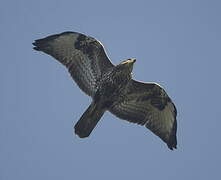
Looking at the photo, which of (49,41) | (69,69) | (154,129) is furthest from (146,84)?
(49,41)

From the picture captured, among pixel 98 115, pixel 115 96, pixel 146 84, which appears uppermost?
pixel 146 84

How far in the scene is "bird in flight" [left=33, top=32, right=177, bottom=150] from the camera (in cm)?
1270

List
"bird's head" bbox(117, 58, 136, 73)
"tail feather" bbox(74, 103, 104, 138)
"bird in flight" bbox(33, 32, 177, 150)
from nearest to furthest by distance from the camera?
"tail feather" bbox(74, 103, 104, 138), "bird's head" bbox(117, 58, 136, 73), "bird in flight" bbox(33, 32, 177, 150)

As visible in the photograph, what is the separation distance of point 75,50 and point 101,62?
954 millimetres

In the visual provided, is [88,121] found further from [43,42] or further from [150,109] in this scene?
[43,42]

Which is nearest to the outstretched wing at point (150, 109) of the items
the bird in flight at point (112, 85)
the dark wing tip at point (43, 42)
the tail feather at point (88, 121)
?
the bird in flight at point (112, 85)

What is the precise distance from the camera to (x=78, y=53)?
1337 centimetres

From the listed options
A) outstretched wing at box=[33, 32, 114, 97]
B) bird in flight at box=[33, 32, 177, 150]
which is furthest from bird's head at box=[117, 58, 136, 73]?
outstretched wing at box=[33, 32, 114, 97]

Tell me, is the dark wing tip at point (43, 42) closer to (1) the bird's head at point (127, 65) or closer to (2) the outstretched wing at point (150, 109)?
(1) the bird's head at point (127, 65)

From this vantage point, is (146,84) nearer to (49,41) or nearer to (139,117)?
(139,117)

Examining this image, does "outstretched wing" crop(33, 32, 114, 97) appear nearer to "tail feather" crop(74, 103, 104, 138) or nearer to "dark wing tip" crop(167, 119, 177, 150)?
"tail feather" crop(74, 103, 104, 138)

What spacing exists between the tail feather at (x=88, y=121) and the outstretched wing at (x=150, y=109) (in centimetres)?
80

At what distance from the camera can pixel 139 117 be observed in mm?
13289

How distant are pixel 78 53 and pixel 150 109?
2833mm
